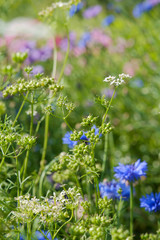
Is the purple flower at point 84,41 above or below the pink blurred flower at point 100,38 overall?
below

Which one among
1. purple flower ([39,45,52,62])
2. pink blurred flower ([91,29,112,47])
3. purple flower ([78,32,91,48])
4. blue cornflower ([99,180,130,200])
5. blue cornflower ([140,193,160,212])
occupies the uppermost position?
pink blurred flower ([91,29,112,47])

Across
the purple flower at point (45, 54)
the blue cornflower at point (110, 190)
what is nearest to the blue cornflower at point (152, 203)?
the blue cornflower at point (110, 190)

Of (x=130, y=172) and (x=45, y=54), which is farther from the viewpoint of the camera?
(x=45, y=54)

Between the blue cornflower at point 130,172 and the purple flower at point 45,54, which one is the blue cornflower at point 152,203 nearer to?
the blue cornflower at point 130,172

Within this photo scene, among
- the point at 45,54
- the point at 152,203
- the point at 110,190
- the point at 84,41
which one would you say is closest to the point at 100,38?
the point at 84,41

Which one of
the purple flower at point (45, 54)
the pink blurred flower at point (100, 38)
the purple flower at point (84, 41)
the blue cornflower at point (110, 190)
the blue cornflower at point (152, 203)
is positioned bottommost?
the blue cornflower at point (152, 203)

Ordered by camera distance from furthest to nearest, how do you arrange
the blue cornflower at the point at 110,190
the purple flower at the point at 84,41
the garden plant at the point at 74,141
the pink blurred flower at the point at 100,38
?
1. the pink blurred flower at the point at 100,38
2. the purple flower at the point at 84,41
3. the blue cornflower at the point at 110,190
4. the garden plant at the point at 74,141

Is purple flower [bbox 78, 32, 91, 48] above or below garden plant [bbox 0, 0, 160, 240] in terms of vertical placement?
above

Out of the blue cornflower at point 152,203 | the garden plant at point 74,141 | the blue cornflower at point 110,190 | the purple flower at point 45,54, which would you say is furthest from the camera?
the purple flower at point 45,54

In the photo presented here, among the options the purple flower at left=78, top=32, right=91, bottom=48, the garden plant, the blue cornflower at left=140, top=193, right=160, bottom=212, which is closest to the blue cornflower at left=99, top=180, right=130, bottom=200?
the garden plant

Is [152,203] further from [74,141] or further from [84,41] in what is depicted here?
[84,41]

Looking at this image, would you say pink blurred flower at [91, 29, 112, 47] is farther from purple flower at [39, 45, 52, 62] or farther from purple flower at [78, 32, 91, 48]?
purple flower at [39, 45, 52, 62]

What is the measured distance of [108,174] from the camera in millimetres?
1230

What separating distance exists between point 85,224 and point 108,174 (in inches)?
26.6
